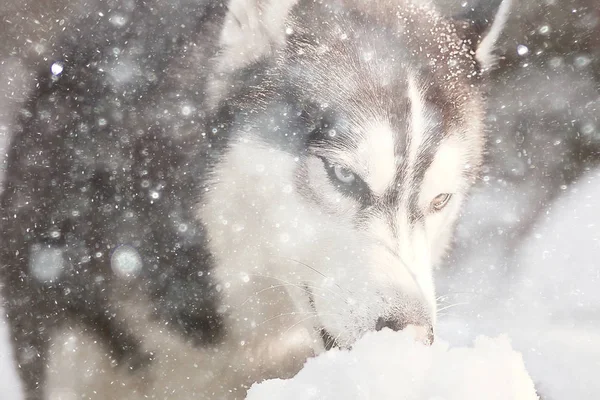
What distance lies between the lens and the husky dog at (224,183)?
0.73m

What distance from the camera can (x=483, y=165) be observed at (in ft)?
2.51

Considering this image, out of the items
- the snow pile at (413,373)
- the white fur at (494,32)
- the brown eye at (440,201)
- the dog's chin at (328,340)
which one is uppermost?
the white fur at (494,32)

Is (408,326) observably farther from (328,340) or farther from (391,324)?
(328,340)

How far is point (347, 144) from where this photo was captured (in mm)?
717

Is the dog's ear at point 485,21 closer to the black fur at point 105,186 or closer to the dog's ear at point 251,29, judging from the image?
the dog's ear at point 251,29

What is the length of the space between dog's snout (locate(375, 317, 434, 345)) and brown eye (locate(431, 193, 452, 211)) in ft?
0.58

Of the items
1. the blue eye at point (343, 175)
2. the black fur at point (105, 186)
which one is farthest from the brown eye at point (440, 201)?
the black fur at point (105, 186)

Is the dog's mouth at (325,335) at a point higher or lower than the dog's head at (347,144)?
lower

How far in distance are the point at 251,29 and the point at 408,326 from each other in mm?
458

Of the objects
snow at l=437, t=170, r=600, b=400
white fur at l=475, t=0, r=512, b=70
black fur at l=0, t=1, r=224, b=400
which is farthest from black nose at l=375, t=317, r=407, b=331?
white fur at l=475, t=0, r=512, b=70

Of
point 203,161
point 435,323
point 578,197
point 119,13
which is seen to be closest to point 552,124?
point 578,197

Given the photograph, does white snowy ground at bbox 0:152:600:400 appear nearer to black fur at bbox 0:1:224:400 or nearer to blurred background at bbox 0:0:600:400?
blurred background at bbox 0:0:600:400

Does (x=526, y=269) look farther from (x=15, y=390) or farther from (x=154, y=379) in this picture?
(x=15, y=390)

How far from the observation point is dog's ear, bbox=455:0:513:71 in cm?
75
